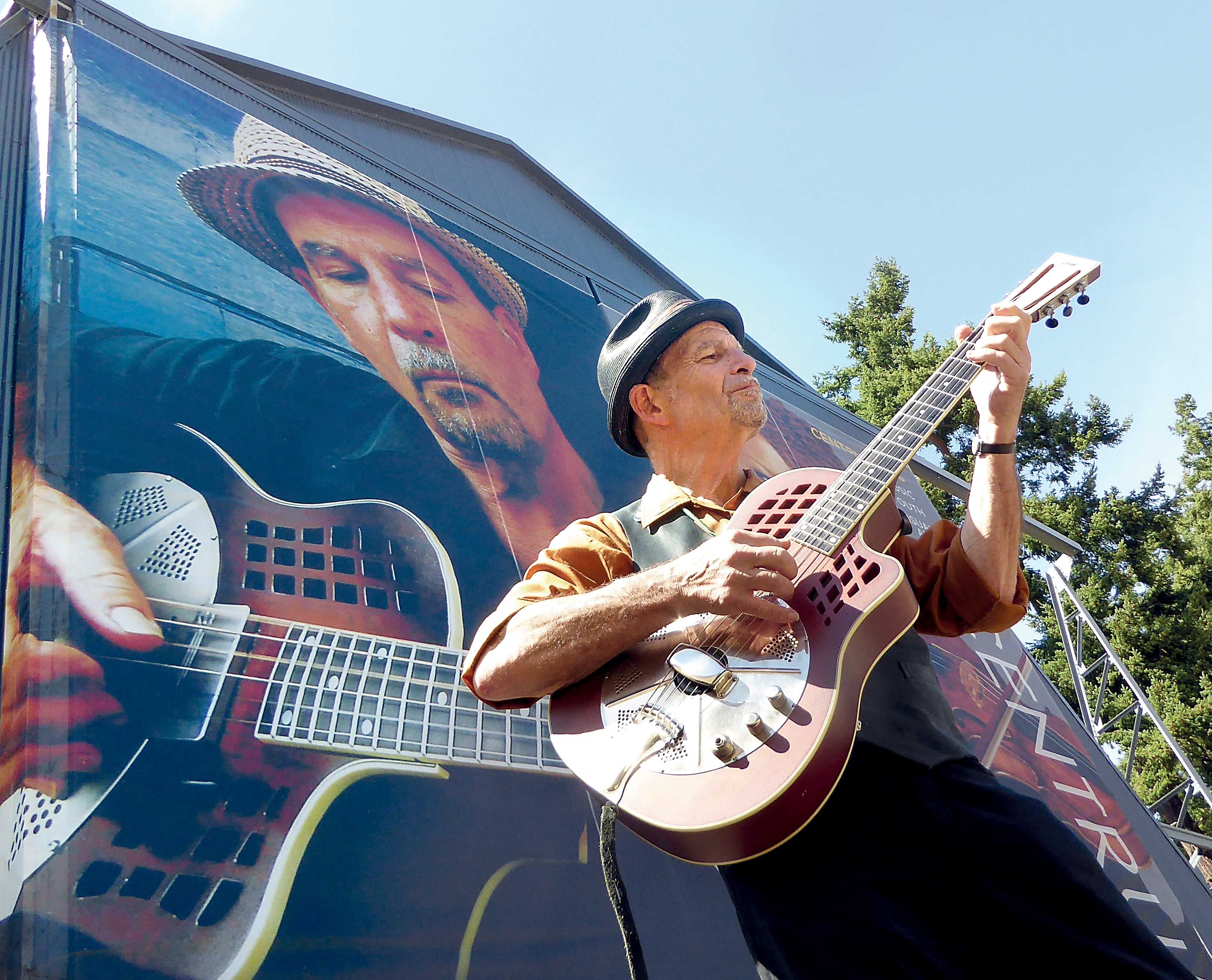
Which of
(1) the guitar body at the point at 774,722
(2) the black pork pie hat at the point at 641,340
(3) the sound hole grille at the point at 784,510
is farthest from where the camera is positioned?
(2) the black pork pie hat at the point at 641,340

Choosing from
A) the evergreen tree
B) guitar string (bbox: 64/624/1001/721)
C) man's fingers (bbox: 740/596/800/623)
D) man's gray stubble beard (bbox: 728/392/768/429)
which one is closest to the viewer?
man's fingers (bbox: 740/596/800/623)

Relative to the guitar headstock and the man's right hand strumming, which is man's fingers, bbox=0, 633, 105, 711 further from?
the guitar headstock

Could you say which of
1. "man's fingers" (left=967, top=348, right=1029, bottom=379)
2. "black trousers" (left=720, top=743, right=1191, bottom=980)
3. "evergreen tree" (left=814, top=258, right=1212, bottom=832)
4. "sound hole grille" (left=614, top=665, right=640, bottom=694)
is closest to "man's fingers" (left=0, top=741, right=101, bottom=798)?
"sound hole grille" (left=614, top=665, right=640, bottom=694)

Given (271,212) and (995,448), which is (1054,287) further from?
(271,212)

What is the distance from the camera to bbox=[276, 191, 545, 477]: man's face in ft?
10.7

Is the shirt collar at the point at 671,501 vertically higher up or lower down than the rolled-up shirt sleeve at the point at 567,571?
higher up

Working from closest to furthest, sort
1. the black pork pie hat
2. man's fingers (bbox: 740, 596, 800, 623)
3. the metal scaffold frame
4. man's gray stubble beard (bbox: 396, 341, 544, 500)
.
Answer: man's fingers (bbox: 740, 596, 800, 623), the black pork pie hat, man's gray stubble beard (bbox: 396, 341, 544, 500), the metal scaffold frame

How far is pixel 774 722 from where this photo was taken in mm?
1453

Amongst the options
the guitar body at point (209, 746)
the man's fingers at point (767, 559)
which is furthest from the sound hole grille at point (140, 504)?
the man's fingers at point (767, 559)

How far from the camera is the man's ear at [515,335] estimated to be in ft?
12.9

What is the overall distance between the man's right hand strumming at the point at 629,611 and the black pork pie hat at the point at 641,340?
76 centimetres

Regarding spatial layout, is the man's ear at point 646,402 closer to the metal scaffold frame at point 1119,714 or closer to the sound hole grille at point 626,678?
the sound hole grille at point 626,678

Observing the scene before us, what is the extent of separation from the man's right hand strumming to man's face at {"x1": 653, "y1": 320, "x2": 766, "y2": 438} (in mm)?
579

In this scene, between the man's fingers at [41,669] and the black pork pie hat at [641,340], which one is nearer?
the man's fingers at [41,669]
